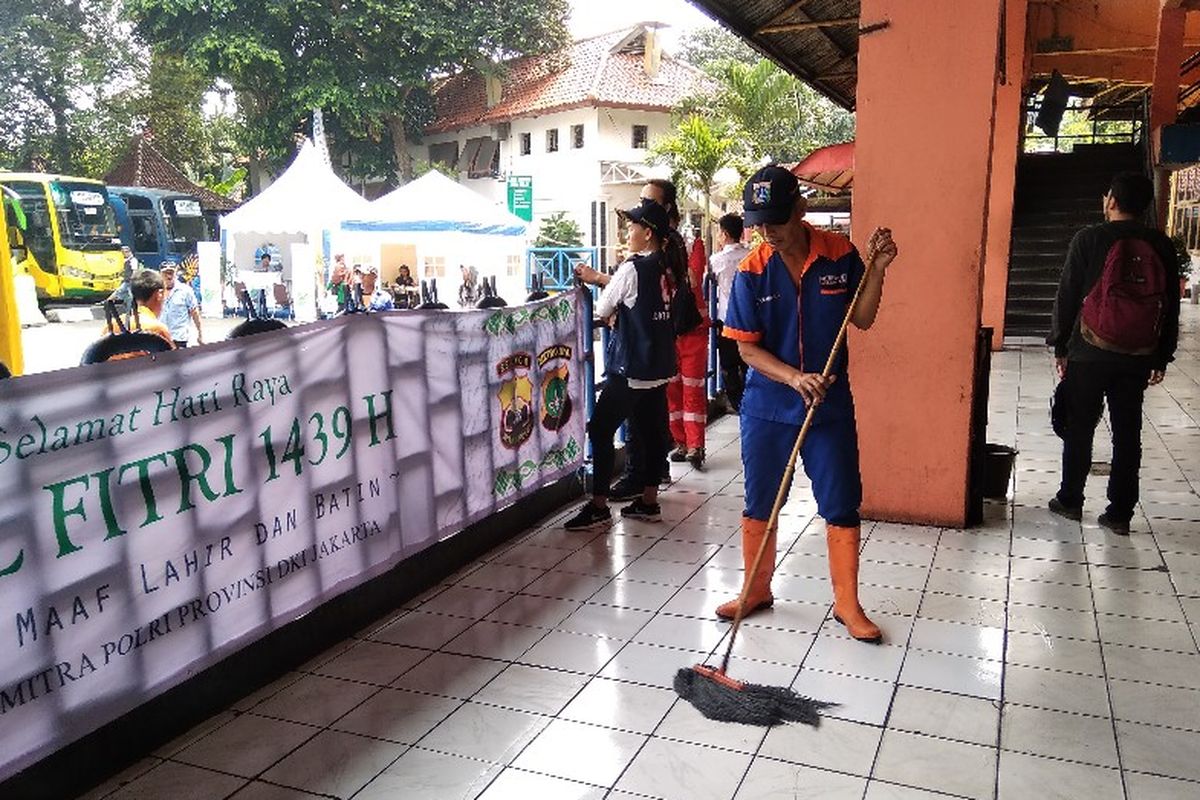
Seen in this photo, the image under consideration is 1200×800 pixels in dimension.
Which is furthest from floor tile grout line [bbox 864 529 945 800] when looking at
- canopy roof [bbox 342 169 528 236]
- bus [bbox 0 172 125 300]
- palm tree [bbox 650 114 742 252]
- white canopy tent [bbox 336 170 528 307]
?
bus [bbox 0 172 125 300]

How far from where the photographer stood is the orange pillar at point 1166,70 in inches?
403

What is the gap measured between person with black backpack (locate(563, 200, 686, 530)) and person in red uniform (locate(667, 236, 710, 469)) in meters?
1.09

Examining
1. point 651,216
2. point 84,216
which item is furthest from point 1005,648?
point 84,216

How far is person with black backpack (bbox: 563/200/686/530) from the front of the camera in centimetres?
484


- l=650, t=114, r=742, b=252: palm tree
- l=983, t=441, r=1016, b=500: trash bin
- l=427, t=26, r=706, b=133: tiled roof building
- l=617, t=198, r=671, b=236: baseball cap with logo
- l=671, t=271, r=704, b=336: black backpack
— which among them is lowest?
l=983, t=441, r=1016, b=500: trash bin

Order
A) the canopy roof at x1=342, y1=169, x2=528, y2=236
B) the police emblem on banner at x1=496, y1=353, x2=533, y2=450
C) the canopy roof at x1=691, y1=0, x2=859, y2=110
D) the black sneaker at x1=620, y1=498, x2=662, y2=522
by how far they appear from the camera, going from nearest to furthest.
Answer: the police emblem on banner at x1=496, y1=353, x2=533, y2=450 < the black sneaker at x1=620, y1=498, x2=662, y2=522 < the canopy roof at x1=691, y1=0, x2=859, y2=110 < the canopy roof at x1=342, y1=169, x2=528, y2=236

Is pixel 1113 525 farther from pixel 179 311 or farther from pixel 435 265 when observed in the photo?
pixel 435 265

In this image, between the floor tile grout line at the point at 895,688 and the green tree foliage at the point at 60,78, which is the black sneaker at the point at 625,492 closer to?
the floor tile grout line at the point at 895,688

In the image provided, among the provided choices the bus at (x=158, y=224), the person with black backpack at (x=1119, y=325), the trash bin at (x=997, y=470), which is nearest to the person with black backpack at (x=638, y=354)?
the trash bin at (x=997, y=470)

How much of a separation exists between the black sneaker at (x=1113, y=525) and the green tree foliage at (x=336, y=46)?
27183 millimetres

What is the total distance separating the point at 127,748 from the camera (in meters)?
2.81

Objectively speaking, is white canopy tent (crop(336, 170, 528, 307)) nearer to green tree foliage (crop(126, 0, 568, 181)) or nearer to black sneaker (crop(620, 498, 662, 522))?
black sneaker (crop(620, 498, 662, 522))

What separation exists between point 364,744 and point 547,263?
1423 centimetres

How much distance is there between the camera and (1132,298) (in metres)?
4.64
